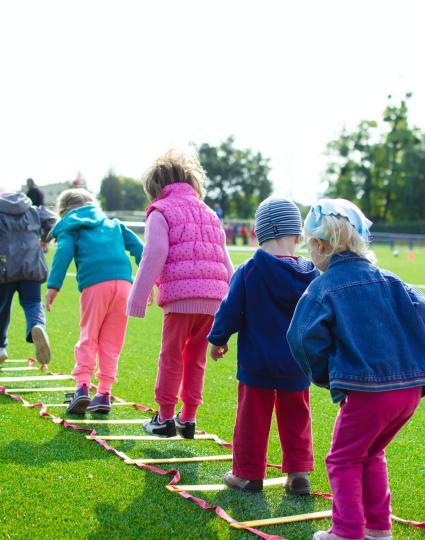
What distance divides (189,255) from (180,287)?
0.22 m

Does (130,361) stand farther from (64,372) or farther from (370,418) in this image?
(370,418)

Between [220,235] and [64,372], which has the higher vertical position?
[220,235]

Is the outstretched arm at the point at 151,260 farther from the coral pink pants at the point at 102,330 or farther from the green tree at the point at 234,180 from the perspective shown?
the green tree at the point at 234,180

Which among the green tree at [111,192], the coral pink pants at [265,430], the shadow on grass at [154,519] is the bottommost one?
the green tree at [111,192]

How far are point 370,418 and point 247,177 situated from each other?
8467 centimetres

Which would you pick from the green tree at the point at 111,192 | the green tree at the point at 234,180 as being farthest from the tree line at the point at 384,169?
the green tree at the point at 111,192

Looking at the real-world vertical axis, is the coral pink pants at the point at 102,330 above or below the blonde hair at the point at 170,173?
below

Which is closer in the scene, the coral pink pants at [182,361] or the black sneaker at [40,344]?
the coral pink pants at [182,361]

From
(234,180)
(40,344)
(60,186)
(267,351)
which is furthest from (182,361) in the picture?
(234,180)

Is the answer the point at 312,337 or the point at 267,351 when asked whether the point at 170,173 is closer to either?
the point at 267,351

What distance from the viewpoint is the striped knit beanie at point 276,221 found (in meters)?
4.18

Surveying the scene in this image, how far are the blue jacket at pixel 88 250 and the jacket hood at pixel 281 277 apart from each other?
6.73 feet

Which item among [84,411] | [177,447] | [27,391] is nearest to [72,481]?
[177,447]

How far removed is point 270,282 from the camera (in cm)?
406
